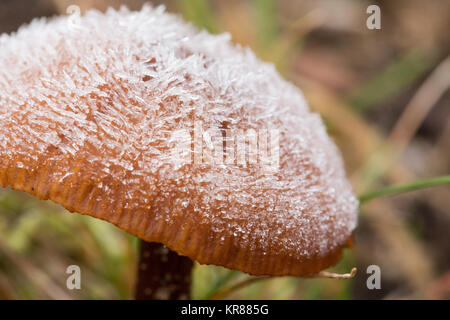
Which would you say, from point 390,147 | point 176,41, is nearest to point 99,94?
point 176,41

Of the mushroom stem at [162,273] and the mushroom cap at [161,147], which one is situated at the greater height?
the mushroom cap at [161,147]

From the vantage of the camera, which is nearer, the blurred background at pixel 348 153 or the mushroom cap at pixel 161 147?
the mushroom cap at pixel 161 147

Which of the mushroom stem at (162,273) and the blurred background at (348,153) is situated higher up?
the blurred background at (348,153)

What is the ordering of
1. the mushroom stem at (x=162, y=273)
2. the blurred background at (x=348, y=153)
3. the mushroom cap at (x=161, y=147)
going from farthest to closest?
the blurred background at (x=348, y=153) < the mushroom stem at (x=162, y=273) < the mushroom cap at (x=161, y=147)

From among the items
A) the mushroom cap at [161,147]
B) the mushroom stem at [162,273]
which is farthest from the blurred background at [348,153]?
the mushroom cap at [161,147]

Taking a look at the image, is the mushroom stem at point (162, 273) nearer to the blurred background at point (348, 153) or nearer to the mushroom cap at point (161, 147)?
the blurred background at point (348, 153)

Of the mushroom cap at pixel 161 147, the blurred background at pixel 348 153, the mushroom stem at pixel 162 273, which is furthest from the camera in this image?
the blurred background at pixel 348 153

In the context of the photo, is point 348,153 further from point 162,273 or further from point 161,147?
point 161,147

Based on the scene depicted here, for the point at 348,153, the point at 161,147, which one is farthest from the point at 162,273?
the point at 348,153
